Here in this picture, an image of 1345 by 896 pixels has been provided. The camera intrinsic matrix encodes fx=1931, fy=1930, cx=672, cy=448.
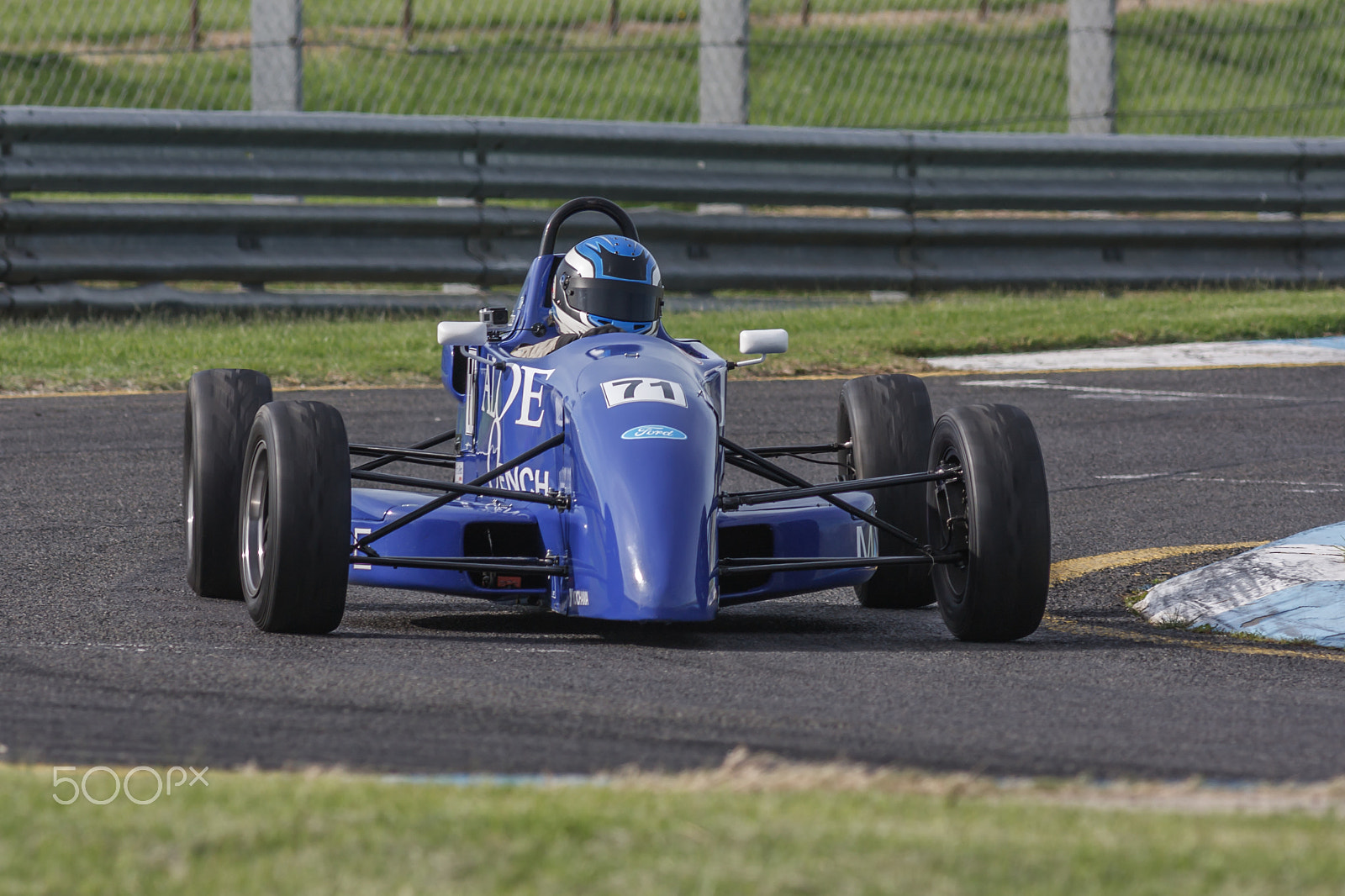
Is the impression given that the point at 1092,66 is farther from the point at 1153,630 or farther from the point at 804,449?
the point at 1153,630

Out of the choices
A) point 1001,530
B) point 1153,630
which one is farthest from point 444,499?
point 1153,630

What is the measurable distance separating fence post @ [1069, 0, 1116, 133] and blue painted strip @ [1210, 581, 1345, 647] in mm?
9104

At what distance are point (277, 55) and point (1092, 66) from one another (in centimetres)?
598

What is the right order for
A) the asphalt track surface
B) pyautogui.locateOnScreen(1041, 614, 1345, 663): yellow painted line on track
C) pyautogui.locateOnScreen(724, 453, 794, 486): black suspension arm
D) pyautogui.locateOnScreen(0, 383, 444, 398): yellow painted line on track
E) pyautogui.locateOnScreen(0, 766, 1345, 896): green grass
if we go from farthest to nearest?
pyautogui.locateOnScreen(0, 383, 444, 398): yellow painted line on track, pyautogui.locateOnScreen(724, 453, 794, 486): black suspension arm, pyautogui.locateOnScreen(1041, 614, 1345, 663): yellow painted line on track, the asphalt track surface, pyautogui.locateOnScreen(0, 766, 1345, 896): green grass

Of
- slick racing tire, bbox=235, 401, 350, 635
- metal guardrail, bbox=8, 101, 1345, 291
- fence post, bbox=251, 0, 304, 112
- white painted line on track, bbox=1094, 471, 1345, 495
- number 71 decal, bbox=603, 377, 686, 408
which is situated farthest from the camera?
fence post, bbox=251, 0, 304, 112

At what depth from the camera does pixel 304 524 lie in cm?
531

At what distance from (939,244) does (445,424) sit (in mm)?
5514

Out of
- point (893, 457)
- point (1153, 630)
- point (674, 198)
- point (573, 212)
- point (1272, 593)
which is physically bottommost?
point (1153, 630)

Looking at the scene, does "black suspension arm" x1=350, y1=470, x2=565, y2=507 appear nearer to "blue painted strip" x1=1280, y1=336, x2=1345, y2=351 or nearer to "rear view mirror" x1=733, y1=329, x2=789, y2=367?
"rear view mirror" x1=733, y1=329, x2=789, y2=367

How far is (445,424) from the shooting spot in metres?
9.62

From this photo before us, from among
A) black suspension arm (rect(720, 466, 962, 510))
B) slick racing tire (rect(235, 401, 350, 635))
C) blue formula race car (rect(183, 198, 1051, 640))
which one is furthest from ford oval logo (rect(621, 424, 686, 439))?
slick racing tire (rect(235, 401, 350, 635))

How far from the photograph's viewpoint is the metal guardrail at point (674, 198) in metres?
12.2

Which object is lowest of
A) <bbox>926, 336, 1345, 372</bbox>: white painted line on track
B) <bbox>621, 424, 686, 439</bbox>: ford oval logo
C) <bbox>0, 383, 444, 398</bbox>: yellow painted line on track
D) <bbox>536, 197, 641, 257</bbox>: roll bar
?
<bbox>0, 383, 444, 398</bbox>: yellow painted line on track

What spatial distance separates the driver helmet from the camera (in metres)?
6.52
